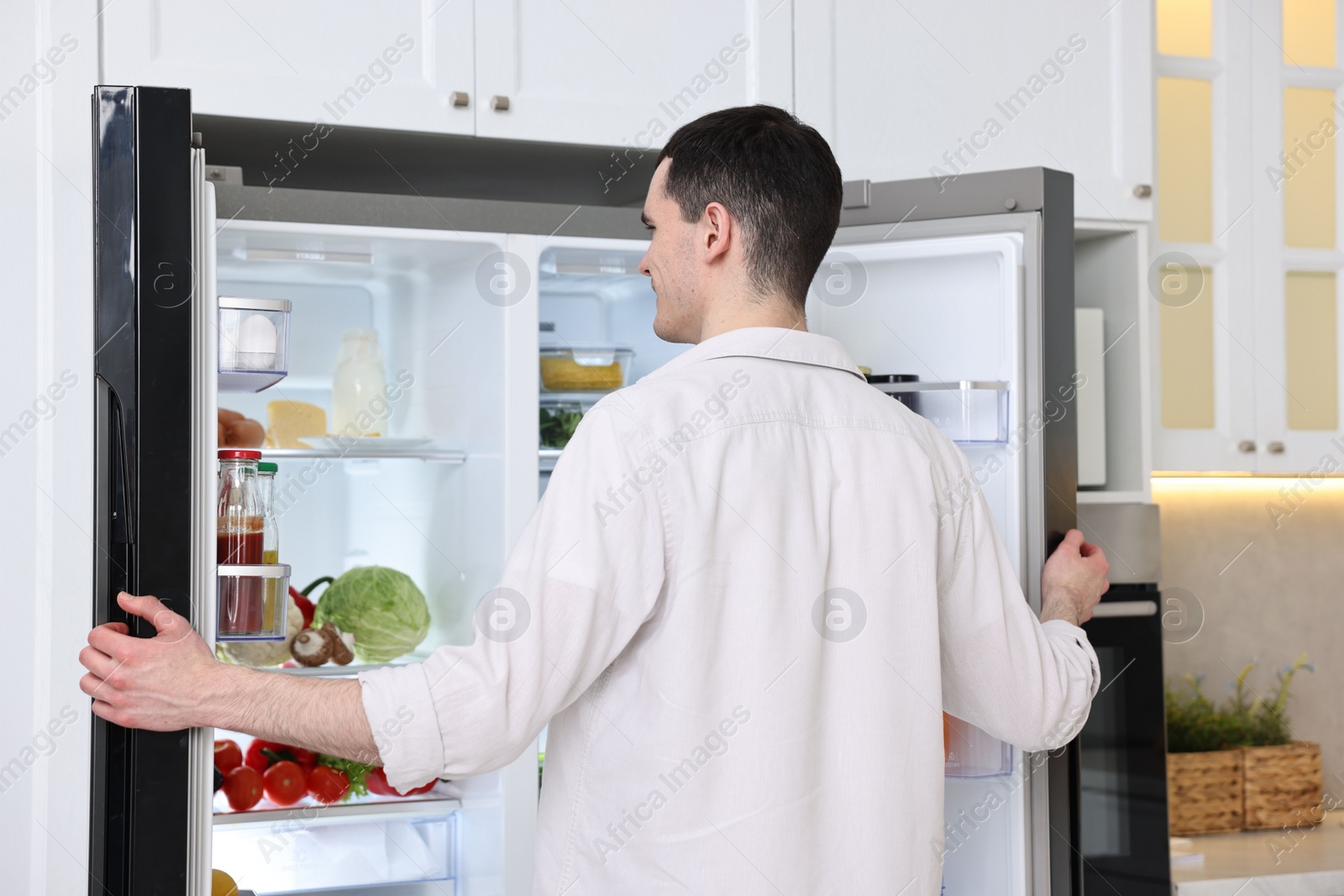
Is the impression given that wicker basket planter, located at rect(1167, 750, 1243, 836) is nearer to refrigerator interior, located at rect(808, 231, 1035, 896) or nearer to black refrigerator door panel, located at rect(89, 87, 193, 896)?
refrigerator interior, located at rect(808, 231, 1035, 896)

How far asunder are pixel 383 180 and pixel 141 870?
1469 millimetres

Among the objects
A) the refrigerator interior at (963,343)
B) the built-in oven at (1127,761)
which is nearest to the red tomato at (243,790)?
the refrigerator interior at (963,343)

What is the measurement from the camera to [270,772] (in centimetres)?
186

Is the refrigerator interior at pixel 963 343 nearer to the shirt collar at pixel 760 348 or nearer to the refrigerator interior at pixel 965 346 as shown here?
the refrigerator interior at pixel 965 346

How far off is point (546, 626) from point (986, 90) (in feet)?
5.27

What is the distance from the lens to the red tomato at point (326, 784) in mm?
1878

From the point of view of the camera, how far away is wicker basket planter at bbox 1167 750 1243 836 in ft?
8.30

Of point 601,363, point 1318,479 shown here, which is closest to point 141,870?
point 601,363

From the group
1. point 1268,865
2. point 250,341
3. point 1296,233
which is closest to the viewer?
point 250,341

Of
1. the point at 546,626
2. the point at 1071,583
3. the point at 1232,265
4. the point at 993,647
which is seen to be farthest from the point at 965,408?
the point at 1232,265

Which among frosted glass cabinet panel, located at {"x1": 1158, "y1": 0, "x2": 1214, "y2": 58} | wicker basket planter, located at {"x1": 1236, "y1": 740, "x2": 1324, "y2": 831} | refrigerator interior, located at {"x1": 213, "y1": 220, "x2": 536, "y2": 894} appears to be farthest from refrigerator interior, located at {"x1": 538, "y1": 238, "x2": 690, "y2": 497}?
wicker basket planter, located at {"x1": 1236, "y1": 740, "x2": 1324, "y2": 831}

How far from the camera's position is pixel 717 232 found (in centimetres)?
124

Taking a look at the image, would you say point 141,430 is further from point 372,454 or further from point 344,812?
point 344,812

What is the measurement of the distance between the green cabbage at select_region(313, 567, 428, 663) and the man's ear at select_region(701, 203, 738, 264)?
1023 mm
